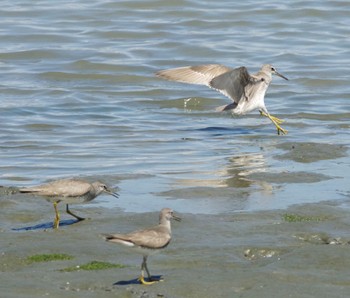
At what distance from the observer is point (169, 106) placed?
20422 millimetres

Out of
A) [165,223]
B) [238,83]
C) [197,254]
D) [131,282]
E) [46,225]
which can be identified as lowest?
[238,83]

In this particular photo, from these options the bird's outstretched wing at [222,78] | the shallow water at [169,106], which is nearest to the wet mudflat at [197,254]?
the shallow water at [169,106]

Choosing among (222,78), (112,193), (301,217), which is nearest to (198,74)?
(222,78)

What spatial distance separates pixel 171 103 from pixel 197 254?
1121 cm

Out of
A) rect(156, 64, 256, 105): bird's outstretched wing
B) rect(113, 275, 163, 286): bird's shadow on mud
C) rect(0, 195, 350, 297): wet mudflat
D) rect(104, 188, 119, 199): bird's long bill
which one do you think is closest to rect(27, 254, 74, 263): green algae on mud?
rect(0, 195, 350, 297): wet mudflat

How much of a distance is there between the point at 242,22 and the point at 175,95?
298 inches

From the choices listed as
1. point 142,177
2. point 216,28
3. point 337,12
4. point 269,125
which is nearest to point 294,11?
point 337,12

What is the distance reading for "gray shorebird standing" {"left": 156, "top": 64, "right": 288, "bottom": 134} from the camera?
17.8 meters

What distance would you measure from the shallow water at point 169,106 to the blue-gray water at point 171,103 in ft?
0.09

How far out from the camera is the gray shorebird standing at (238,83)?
58.2ft

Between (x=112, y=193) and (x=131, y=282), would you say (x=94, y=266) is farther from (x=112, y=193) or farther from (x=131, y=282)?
(x=112, y=193)

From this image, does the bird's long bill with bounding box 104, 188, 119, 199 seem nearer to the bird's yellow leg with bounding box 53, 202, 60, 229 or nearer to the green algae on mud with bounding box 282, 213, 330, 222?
the bird's yellow leg with bounding box 53, 202, 60, 229

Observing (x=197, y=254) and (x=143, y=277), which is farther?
(x=197, y=254)

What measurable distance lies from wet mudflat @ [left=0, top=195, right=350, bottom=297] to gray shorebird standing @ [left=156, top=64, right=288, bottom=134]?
6.03m
